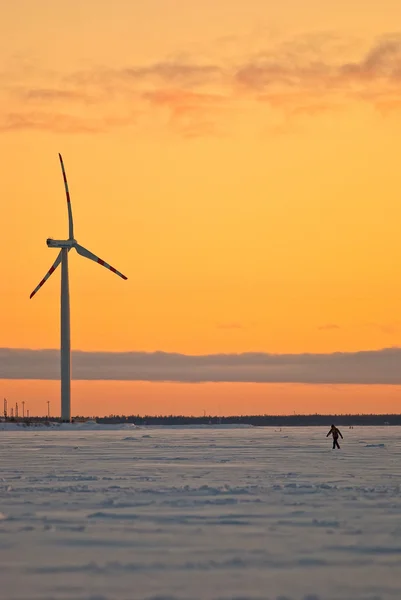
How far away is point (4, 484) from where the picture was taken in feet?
113

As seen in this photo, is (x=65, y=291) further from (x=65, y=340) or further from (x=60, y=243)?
(x=60, y=243)

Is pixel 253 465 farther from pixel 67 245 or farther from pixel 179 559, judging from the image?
pixel 67 245

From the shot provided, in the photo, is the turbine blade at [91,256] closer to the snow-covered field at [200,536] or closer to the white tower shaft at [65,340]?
the white tower shaft at [65,340]

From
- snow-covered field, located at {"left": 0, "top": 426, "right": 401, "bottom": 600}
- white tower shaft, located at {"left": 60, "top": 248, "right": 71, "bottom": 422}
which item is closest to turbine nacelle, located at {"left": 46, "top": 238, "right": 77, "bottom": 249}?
white tower shaft, located at {"left": 60, "top": 248, "right": 71, "bottom": 422}

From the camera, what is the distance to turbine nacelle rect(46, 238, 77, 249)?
144m

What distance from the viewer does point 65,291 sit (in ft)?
447

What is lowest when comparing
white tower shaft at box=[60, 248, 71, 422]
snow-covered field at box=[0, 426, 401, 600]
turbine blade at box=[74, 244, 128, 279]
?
snow-covered field at box=[0, 426, 401, 600]

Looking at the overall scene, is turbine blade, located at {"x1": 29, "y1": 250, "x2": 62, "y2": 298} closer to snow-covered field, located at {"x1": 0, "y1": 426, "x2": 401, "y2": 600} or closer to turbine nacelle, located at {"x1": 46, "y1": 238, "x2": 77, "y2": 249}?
turbine nacelle, located at {"x1": 46, "y1": 238, "x2": 77, "y2": 249}

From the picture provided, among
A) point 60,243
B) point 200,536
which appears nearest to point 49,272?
point 60,243

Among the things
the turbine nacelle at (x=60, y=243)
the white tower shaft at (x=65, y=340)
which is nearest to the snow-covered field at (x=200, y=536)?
the white tower shaft at (x=65, y=340)

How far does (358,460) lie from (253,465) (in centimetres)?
752

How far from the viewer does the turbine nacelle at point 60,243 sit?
473ft

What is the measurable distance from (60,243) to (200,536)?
126 m

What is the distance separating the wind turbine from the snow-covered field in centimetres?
9759
